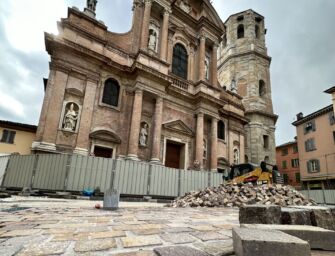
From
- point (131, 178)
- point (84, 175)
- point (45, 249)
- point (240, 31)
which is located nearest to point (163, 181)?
point (131, 178)

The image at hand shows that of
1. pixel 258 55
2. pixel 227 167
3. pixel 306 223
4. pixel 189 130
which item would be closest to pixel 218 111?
pixel 189 130

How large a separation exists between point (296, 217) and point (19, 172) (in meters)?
11.3

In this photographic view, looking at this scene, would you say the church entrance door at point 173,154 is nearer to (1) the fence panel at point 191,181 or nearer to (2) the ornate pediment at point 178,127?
(2) the ornate pediment at point 178,127

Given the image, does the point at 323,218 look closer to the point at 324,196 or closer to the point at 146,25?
the point at 146,25

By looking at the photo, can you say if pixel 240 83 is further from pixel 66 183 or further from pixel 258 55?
pixel 66 183

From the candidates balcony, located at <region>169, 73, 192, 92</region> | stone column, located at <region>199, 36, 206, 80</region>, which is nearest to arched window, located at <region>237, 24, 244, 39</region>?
stone column, located at <region>199, 36, 206, 80</region>

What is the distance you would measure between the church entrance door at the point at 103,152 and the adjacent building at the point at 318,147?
2382 centimetres

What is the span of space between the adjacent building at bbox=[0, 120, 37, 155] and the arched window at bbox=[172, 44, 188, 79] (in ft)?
44.4

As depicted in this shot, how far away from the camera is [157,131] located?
13672 millimetres

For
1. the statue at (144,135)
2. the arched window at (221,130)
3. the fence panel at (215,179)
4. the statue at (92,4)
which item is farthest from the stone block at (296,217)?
the statue at (92,4)

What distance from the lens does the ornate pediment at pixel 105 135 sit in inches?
478

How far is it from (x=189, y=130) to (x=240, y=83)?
40.5 ft

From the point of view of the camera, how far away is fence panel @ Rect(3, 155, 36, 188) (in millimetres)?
9359

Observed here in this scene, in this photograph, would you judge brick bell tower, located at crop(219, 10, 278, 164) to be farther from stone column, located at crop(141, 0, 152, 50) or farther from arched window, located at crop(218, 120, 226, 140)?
stone column, located at crop(141, 0, 152, 50)
